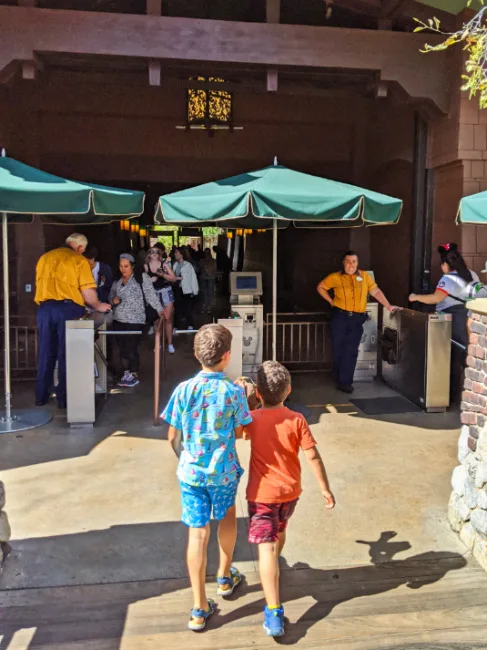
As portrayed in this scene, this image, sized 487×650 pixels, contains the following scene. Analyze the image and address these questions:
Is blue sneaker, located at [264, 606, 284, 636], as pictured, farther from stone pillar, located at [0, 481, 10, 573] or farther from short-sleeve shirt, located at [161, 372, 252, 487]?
stone pillar, located at [0, 481, 10, 573]

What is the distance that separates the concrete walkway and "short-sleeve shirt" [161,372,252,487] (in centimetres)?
78

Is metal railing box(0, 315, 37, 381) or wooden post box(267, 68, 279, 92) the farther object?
metal railing box(0, 315, 37, 381)

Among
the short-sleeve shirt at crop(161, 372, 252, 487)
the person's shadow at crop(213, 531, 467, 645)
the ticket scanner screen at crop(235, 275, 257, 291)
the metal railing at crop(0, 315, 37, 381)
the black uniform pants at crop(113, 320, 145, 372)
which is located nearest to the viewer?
the short-sleeve shirt at crop(161, 372, 252, 487)

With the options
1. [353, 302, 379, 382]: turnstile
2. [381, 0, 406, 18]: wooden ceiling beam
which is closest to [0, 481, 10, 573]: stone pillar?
[353, 302, 379, 382]: turnstile

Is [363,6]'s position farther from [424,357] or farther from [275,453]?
[275,453]

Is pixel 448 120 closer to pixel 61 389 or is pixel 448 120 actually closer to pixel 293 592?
pixel 61 389

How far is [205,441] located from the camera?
2834 millimetres

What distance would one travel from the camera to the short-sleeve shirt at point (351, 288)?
719 cm

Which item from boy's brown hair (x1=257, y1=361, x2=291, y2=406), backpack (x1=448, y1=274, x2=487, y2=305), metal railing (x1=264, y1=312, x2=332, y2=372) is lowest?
metal railing (x1=264, y1=312, x2=332, y2=372)

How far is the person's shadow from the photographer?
306 cm

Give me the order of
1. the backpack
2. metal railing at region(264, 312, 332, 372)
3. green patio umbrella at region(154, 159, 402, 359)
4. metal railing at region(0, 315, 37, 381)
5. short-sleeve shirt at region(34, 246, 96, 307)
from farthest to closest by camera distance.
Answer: metal railing at region(264, 312, 332, 372) → metal railing at region(0, 315, 37, 381) → the backpack → short-sleeve shirt at region(34, 246, 96, 307) → green patio umbrella at region(154, 159, 402, 359)

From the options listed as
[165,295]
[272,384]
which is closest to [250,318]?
[165,295]

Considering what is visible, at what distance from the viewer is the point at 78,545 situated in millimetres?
3707

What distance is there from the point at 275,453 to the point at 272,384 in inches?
12.7
